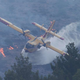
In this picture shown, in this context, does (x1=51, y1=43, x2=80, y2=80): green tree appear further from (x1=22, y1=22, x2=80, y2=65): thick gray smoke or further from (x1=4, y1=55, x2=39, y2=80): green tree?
(x1=22, y1=22, x2=80, y2=65): thick gray smoke

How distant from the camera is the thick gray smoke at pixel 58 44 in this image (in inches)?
1473

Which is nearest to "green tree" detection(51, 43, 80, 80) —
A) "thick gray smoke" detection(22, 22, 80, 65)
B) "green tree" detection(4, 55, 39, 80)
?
"green tree" detection(4, 55, 39, 80)

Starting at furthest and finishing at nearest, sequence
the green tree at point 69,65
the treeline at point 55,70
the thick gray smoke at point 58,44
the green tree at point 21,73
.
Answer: the thick gray smoke at point 58,44, the green tree at point 69,65, the treeline at point 55,70, the green tree at point 21,73

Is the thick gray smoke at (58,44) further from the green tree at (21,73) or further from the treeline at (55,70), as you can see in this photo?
the green tree at (21,73)

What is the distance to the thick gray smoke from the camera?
37406 mm

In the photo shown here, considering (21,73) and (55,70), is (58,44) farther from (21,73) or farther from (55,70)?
(21,73)

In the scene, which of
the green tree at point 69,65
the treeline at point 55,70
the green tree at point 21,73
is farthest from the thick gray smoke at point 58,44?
the green tree at point 21,73

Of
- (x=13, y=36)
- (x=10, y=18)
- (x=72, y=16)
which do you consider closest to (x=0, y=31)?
(x=13, y=36)

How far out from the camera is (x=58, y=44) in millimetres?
44062

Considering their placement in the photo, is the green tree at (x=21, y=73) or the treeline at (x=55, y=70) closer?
the green tree at (x=21, y=73)

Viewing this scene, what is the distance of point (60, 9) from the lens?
189 feet

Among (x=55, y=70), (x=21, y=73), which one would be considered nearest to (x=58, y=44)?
(x=55, y=70)

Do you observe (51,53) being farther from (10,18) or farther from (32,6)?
(32,6)

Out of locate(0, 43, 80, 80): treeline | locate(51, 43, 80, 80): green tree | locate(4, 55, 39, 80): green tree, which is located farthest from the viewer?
locate(51, 43, 80, 80): green tree
